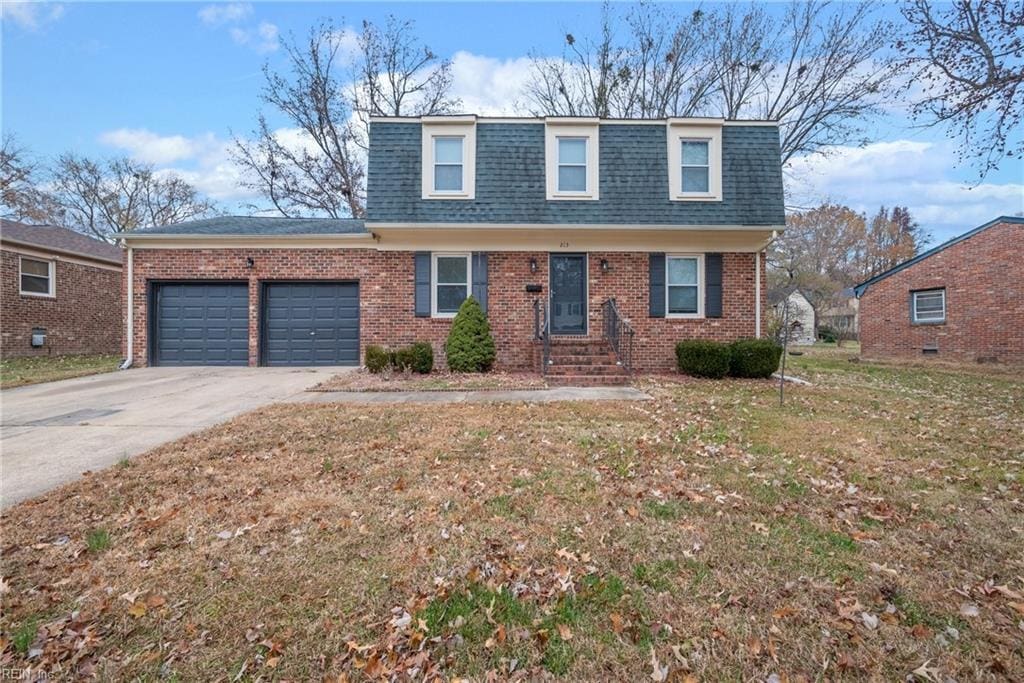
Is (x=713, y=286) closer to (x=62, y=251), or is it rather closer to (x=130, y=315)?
(x=130, y=315)

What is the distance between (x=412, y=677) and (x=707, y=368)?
923 centimetres

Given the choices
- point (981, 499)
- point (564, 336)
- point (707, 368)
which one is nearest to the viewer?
point (981, 499)

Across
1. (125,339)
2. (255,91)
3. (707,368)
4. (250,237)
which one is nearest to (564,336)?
(707,368)

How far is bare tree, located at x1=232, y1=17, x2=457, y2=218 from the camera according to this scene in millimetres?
20375

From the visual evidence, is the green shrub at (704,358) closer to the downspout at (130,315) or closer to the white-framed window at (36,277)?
the downspout at (130,315)

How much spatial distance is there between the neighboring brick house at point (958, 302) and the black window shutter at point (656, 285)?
12104 millimetres

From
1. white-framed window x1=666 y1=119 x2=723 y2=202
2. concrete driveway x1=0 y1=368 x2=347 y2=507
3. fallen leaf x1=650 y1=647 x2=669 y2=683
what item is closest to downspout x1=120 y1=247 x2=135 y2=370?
concrete driveway x1=0 y1=368 x2=347 y2=507

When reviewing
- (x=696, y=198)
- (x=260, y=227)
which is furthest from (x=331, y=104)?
(x=696, y=198)

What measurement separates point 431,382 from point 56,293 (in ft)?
48.2

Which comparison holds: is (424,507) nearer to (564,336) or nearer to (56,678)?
(56,678)

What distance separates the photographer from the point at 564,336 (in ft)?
36.6

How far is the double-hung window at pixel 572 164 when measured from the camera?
11.2 m

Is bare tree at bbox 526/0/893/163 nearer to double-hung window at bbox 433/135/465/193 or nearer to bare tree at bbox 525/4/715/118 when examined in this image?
bare tree at bbox 525/4/715/118

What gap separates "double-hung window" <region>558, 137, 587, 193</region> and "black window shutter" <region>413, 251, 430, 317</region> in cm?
361
